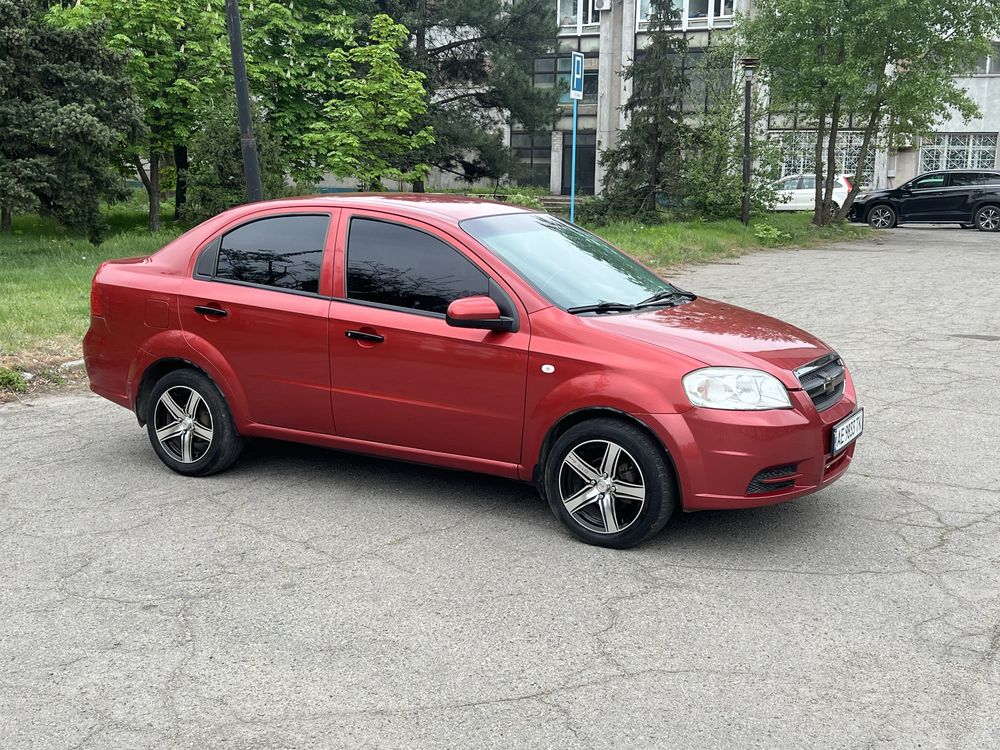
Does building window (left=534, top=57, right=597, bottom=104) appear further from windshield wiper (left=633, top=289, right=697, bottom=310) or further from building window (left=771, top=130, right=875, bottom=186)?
windshield wiper (left=633, top=289, right=697, bottom=310)

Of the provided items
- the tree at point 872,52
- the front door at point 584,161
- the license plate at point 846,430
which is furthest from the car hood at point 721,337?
the front door at point 584,161

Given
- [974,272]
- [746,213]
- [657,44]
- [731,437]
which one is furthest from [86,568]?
[657,44]

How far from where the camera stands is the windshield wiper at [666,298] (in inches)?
222

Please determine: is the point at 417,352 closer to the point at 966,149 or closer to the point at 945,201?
the point at 945,201

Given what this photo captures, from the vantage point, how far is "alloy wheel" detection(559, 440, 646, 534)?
488 centimetres

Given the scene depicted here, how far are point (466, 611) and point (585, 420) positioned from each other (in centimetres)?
→ 120

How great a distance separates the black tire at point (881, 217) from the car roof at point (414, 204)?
28999mm

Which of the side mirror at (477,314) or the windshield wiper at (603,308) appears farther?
the windshield wiper at (603,308)

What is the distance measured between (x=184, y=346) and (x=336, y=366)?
104 cm

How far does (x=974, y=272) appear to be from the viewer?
18.4 meters

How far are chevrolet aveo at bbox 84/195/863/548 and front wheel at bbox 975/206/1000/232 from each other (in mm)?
28268

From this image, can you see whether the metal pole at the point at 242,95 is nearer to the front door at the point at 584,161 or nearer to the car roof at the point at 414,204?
the car roof at the point at 414,204

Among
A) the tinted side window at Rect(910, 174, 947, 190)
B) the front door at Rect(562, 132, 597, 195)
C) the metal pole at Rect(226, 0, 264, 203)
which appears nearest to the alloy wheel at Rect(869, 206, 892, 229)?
the tinted side window at Rect(910, 174, 947, 190)

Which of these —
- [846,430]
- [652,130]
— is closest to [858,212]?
[652,130]
